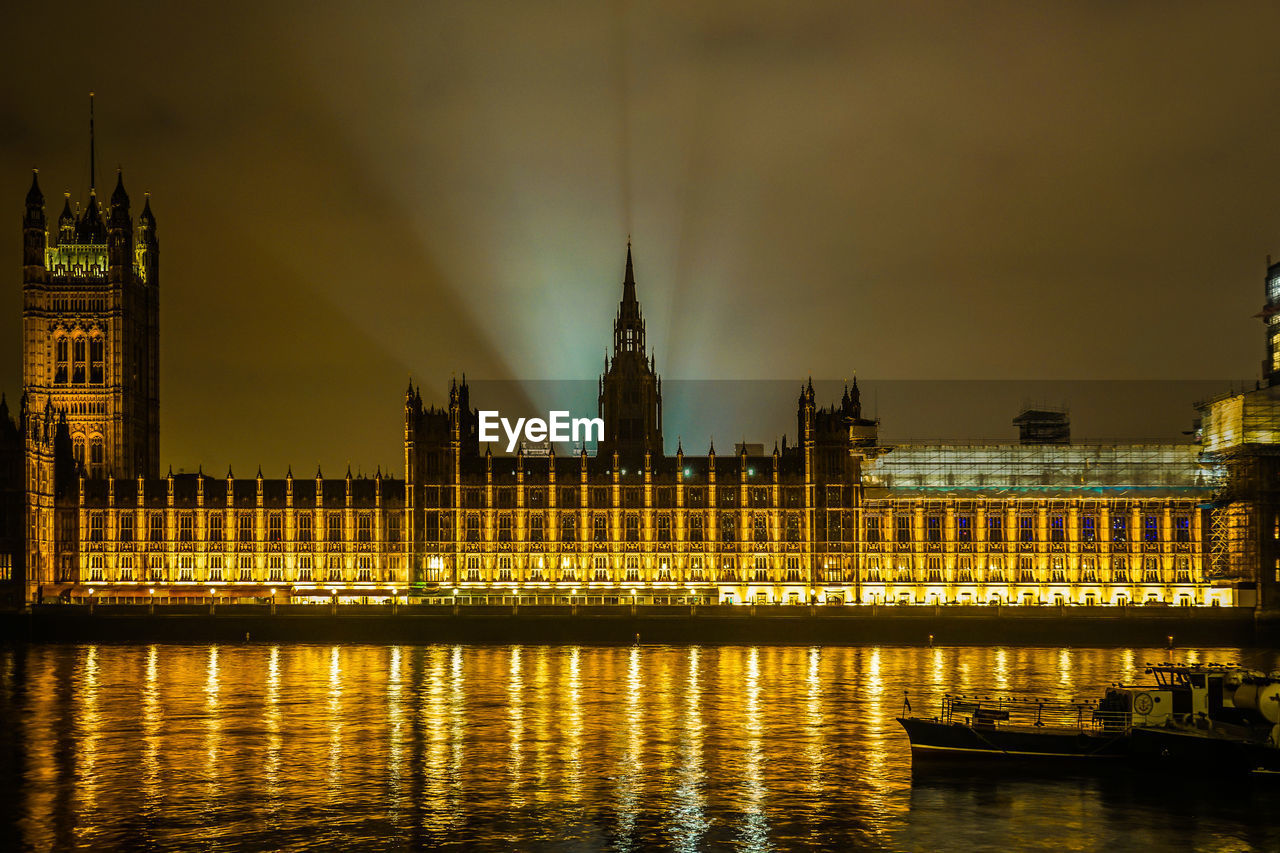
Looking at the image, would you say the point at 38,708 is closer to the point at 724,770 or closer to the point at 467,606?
the point at 724,770

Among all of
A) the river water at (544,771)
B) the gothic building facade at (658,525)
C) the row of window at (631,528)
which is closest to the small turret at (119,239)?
the gothic building facade at (658,525)

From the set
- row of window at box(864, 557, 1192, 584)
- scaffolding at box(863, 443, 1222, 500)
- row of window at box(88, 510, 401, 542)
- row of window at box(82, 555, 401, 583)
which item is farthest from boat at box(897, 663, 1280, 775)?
row of window at box(88, 510, 401, 542)

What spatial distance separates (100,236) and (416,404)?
51.8m

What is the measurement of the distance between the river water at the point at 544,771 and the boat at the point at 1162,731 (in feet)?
4.08

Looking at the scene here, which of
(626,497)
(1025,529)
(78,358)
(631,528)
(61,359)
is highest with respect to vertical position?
(78,358)

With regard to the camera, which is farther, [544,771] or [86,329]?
[86,329]

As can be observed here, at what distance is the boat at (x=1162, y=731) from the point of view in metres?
62.2

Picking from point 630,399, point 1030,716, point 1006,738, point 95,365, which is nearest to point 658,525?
point 630,399

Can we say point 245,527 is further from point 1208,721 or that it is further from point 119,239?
point 1208,721

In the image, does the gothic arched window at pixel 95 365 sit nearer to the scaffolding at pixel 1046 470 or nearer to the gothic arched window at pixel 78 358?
the gothic arched window at pixel 78 358

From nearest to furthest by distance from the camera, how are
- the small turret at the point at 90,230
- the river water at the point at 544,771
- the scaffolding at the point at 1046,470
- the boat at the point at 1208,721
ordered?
the river water at the point at 544,771
the boat at the point at 1208,721
the scaffolding at the point at 1046,470
the small turret at the point at 90,230

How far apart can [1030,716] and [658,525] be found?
7848 cm

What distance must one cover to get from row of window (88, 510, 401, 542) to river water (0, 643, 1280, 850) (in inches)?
1964

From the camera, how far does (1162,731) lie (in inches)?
2506
